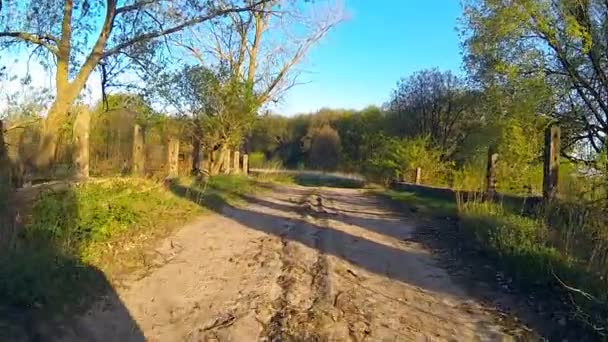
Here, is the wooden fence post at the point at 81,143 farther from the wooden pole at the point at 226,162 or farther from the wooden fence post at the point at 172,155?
the wooden pole at the point at 226,162

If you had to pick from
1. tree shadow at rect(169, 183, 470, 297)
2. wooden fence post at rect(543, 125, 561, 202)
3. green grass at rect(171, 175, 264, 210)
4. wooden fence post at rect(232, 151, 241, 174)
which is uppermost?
wooden fence post at rect(543, 125, 561, 202)

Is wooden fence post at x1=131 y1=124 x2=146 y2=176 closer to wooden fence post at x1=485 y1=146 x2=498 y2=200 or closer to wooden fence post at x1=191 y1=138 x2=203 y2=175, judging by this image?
wooden fence post at x1=191 y1=138 x2=203 y2=175

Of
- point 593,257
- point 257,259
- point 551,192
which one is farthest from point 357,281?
point 551,192

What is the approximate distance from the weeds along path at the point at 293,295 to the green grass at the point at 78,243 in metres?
0.34

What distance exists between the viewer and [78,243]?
7.31 meters

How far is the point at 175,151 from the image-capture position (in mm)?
18422

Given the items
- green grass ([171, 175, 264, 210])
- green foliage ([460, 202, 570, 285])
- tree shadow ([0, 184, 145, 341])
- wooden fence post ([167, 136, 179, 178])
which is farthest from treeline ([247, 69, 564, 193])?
tree shadow ([0, 184, 145, 341])

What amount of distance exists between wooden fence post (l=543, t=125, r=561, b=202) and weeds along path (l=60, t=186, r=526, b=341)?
9.10ft

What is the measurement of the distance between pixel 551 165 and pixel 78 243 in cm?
840

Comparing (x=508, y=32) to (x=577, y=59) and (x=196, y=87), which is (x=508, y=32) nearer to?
(x=577, y=59)

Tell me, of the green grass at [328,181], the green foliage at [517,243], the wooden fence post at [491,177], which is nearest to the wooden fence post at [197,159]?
the wooden fence post at [491,177]

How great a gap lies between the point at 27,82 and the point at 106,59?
2392mm

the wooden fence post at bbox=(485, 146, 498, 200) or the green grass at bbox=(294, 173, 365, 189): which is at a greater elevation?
the wooden fence post at bbox=(485, 146, 498, 200)

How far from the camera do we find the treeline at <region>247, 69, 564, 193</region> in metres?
16.1
